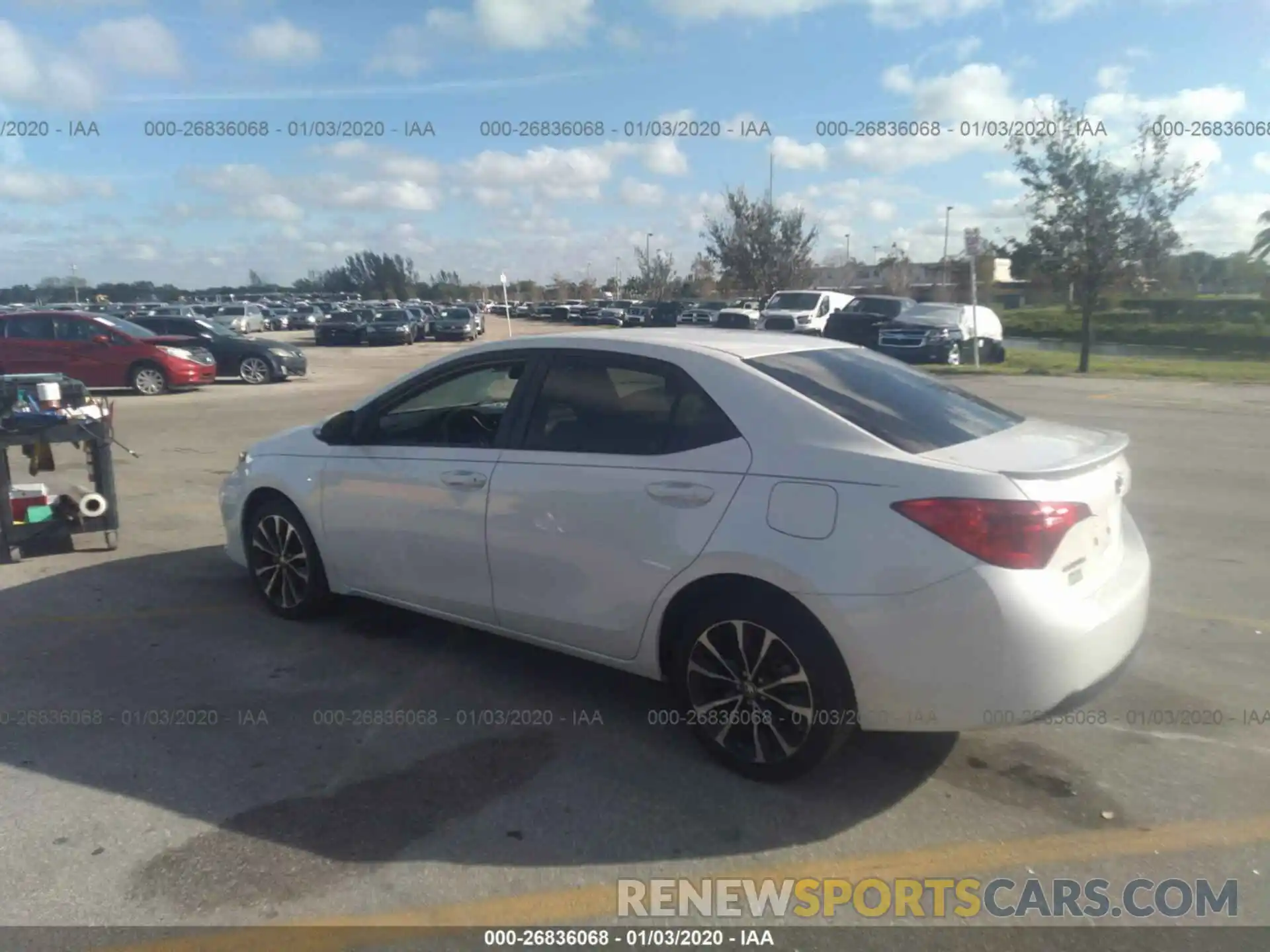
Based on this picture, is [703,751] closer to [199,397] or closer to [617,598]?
[617,598]

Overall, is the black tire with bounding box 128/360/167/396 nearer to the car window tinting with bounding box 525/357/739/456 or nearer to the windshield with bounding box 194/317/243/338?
the windshield with bounding box 194/317/243/338

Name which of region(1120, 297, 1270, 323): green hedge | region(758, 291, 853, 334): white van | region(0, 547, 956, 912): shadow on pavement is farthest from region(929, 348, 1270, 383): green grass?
region(1120, 297, 1270, 323): green hedge

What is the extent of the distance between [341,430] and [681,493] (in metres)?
2.24

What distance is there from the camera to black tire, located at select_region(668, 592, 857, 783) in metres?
3.62

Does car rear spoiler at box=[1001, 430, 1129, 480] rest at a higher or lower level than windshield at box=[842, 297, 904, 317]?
lower

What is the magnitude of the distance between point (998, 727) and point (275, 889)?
Answer: 2.45 meters

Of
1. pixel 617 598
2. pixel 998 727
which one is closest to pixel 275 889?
pixel 617 598

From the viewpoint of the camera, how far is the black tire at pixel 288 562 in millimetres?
5520

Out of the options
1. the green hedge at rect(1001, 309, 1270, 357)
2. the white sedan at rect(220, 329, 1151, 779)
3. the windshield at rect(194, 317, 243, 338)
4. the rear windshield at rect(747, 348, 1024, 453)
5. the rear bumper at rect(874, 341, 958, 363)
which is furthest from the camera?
the green hedge at rect(1001, 309, 1270, 357)

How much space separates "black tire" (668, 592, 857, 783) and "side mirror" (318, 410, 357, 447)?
223 cm

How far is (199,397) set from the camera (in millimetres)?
19969
